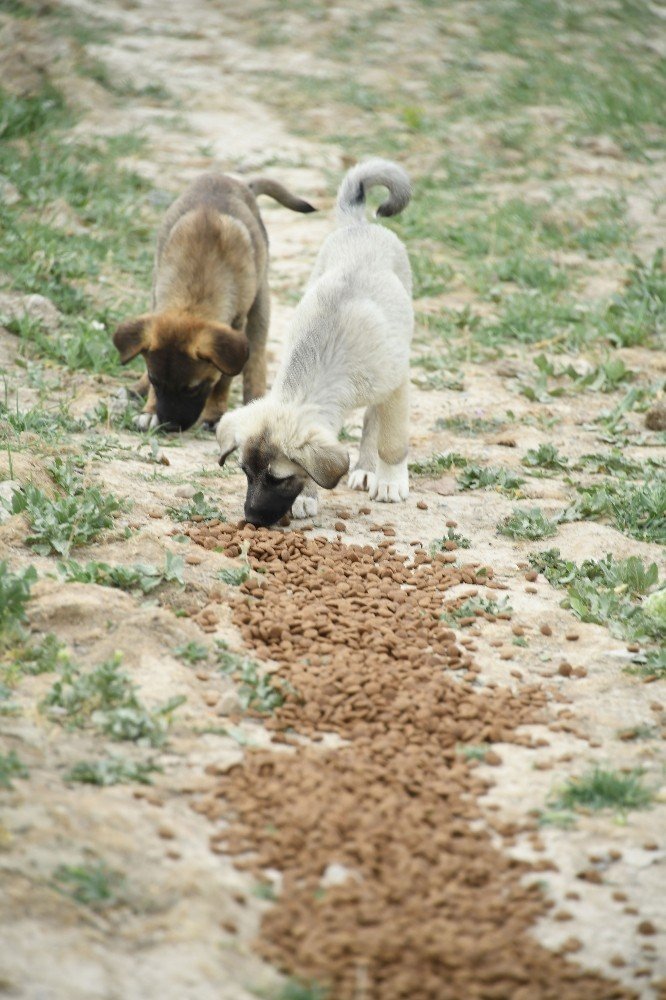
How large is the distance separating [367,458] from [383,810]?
10.9 ft

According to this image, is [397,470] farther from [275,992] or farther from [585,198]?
[585,198]

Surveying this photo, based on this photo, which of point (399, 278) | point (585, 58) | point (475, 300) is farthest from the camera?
point (585, 58)

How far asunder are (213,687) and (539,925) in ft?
4.66

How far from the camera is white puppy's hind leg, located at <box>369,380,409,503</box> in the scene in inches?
232

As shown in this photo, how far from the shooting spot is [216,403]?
277 inches

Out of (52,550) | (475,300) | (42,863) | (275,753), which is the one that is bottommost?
(475,300)

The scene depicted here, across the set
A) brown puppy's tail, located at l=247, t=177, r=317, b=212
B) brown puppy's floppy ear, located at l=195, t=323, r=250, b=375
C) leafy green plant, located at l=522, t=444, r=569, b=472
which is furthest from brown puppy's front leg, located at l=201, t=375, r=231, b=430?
leafy green plant, located at l=522, t=444, r=569, b=472

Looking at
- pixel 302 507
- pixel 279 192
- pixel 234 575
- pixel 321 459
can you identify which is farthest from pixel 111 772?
pixel 279 192

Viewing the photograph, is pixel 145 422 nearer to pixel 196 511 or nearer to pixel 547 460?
pixel 196 511

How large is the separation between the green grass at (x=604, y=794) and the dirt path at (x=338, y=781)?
4 cm

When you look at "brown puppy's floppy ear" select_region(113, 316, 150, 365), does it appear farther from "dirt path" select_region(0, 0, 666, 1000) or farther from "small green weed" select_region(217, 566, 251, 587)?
"small green weed" select_region(217, 566, 251, 587)

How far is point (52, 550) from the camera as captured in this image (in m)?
4.54

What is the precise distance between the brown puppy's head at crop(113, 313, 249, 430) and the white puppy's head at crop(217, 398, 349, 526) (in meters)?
1.13

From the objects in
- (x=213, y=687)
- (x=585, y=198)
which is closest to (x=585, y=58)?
(x=585, y=198)
